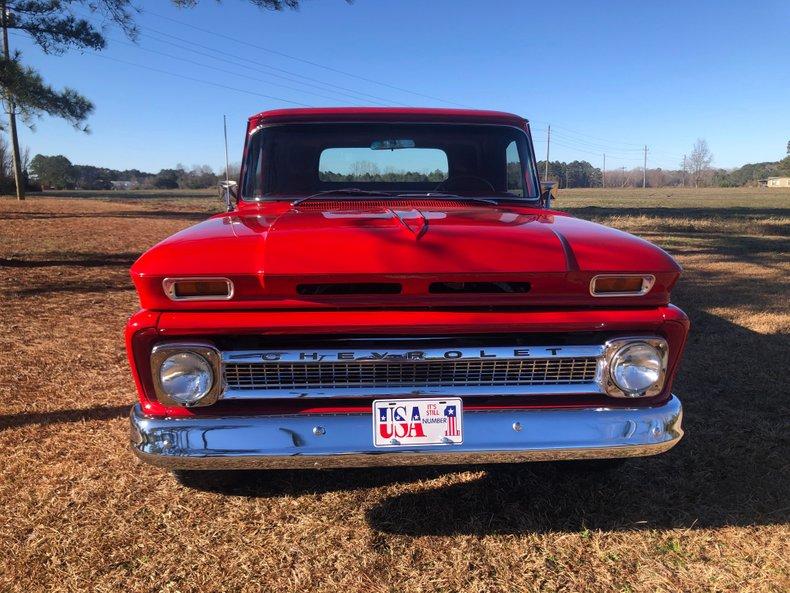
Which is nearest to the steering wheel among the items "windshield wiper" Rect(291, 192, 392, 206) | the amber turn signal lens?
"windshield wiper" Rect(291, 192, 392, 206)

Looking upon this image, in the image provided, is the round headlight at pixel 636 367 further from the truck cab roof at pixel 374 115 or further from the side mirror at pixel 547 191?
the truck cab roof at pixel 374 115

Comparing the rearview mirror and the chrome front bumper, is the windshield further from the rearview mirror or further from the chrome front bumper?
the chrome front bumper

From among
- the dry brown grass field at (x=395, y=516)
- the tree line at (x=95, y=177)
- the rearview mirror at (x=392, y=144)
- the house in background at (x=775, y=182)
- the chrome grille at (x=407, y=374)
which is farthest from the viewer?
the house in background at (x=775, y=182)

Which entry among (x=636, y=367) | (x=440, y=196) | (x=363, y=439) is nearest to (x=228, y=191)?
(x=440, y=196)

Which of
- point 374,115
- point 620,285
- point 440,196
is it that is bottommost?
point 620,285

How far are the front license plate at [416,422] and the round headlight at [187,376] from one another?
60cm

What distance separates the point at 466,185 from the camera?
346cm

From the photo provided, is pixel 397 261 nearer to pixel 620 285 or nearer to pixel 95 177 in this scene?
pixel 620 285

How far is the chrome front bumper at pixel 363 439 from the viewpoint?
2.06m

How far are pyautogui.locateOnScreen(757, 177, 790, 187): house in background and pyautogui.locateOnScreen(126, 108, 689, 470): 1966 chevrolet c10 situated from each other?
312ft

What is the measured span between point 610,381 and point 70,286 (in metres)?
7.42

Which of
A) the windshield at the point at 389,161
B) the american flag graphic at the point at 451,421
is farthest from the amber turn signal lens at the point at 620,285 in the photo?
the windshield at the point at 389,161

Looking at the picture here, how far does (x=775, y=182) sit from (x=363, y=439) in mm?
98919

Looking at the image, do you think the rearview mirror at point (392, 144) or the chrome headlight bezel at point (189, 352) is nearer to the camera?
the chrome headlight bezel at point (189, 352)
